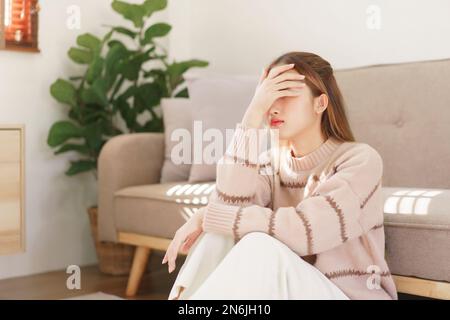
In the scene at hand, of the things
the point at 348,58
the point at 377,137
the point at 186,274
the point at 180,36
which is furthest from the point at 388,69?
the point at 180,36

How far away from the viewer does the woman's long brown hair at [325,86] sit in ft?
4.53

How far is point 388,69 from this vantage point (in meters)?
2.14

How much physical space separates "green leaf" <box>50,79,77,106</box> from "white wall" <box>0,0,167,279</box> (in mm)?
123

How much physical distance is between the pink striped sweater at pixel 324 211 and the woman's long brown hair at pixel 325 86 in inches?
1.1

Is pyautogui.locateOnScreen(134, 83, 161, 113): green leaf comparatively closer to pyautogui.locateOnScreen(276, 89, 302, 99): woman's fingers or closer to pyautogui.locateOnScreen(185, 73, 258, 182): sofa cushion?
pyautogui.locateOnScreen(185, 73, 258, 182): sofa cushion

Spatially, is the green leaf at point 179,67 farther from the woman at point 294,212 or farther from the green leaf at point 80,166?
the woman at point 294,212

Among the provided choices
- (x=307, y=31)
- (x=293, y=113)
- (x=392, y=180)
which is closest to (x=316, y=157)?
(x=293, y=113)

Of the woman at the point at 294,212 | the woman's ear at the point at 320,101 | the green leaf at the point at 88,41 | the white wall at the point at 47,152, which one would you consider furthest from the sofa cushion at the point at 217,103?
the woman's ear at the point at 320,101

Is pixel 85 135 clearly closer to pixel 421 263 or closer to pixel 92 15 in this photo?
pixel 92 15

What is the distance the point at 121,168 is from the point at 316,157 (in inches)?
48.7

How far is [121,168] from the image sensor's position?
250 cm

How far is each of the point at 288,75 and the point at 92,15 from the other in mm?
1838

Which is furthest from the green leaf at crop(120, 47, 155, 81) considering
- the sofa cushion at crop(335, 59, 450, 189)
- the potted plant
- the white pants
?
the white pants

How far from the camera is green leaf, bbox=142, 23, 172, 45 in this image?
2.89 meters
